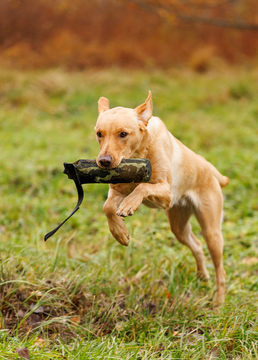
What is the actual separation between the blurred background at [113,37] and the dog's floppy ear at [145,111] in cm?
1500

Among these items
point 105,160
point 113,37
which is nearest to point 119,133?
point 105,160

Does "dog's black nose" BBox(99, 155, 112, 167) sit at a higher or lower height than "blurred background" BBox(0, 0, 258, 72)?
lower

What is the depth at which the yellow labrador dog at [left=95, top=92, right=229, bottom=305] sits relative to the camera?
285 centimetres

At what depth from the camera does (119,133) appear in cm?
286

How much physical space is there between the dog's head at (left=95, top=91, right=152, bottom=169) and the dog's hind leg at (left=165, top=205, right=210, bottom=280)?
1.27 metres

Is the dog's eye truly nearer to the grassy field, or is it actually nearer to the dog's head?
the dog's head

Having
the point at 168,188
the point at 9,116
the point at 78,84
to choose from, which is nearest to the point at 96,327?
the point at 168,188

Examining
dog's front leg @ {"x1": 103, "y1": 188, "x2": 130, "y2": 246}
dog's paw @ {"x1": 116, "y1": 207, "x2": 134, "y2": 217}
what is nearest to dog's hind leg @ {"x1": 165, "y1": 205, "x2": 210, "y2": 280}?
dog's front leg @ {"x1": 103, "y1": 188, "x2": 130, "y2": 246}

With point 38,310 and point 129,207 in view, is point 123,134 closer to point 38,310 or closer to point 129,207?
point 129,207

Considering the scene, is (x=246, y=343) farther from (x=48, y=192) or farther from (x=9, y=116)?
(x=9, y=116)

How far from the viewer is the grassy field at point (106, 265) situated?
10.1ft

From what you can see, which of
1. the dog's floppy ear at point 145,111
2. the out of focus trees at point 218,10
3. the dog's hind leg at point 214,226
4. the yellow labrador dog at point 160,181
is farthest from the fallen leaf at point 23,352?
the out of focus trees at point 218,10

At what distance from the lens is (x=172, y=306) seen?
3.56 meters

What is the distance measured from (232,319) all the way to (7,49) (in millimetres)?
17012
